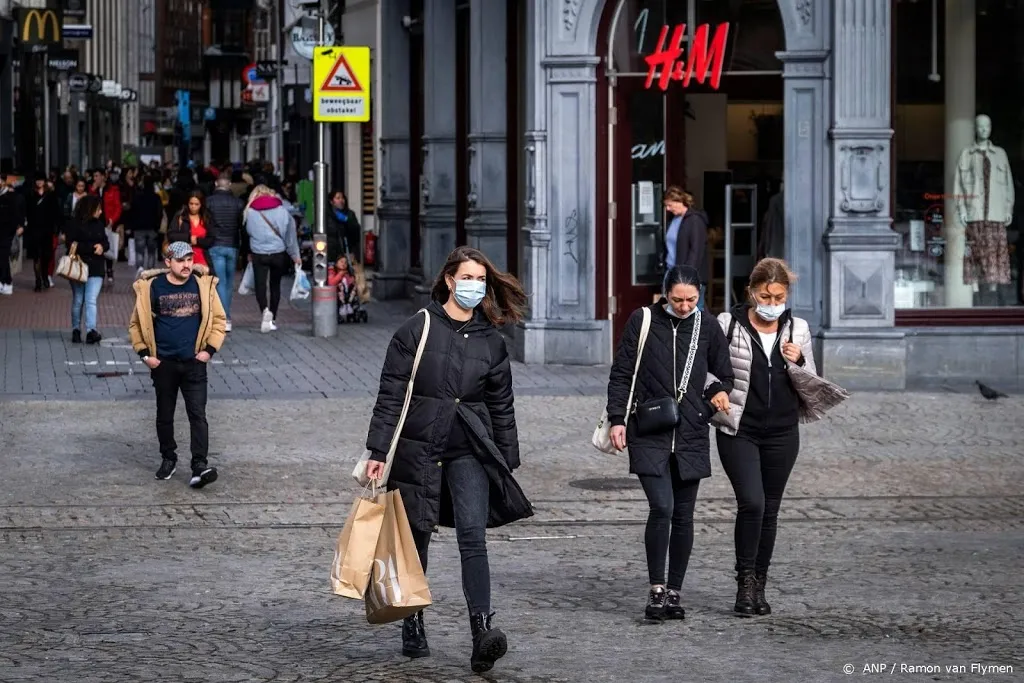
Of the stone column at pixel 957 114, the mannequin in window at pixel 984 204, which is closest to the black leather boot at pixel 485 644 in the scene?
the stone column at pixel 957 114

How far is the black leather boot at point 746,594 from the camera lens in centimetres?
907

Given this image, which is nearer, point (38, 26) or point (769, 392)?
point (769, 392)

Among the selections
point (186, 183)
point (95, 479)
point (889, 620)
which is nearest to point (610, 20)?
point (95, 479)

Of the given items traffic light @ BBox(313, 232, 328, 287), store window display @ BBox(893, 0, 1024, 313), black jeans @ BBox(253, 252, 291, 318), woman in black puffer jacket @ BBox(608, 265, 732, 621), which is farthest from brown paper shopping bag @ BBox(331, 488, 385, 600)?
black jeans @ BBox(253, 252, 291, 318)

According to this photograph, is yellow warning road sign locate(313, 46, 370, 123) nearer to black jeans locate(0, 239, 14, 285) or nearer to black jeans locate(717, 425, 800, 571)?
black jeans locate(0, 239, 14, 285)

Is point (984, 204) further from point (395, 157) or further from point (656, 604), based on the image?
point (395, 157)

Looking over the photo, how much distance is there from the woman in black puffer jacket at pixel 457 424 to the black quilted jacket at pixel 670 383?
92 cm

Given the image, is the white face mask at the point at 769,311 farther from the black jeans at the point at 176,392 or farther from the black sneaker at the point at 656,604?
the black jeans at the point at 176,392

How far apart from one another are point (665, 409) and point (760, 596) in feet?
3.22

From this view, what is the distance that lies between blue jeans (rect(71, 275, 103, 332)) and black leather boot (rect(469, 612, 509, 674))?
1398 centimetres

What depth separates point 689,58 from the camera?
64.0ft

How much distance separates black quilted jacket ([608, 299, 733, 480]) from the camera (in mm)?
8969

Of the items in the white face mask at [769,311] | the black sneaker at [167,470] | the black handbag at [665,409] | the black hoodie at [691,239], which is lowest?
the black sneaker at [167,470]

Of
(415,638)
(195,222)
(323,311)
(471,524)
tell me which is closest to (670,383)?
(471,524)
